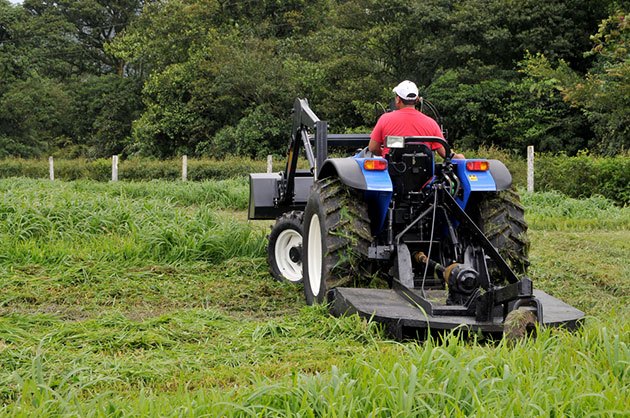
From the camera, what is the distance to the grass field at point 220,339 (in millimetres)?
3369

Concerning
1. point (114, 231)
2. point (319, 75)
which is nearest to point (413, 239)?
point (114, 231)

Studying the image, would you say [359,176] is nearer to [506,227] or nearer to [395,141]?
[395,141]

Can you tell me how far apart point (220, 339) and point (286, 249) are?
106 inches

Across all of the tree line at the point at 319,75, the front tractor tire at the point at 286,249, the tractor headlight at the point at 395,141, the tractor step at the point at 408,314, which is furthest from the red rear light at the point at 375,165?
the tree line at the point at 319,75

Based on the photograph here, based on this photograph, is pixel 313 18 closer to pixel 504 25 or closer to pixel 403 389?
pixel 504 25

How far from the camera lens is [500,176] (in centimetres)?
630

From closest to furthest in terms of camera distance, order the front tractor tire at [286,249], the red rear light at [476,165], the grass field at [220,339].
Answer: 1. the grass field at [220,339]
2. the red rear light at [476,165]
3. the front tractor tire at [286,249]

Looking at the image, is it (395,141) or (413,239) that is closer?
(395,141)

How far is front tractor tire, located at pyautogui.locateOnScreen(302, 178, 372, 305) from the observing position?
5723 mm

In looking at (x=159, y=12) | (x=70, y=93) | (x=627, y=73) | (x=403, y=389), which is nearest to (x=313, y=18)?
(x=159, y=12)

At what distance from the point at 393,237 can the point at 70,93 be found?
40156 mm

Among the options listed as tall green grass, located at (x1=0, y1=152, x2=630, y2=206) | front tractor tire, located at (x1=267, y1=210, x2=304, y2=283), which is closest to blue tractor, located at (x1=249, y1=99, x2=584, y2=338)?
front tractor tire, located at (x1=267, y1=210, x2=304, y2=283)

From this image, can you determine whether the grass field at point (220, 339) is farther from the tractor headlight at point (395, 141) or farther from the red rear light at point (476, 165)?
the red rear light at point (476, 165)

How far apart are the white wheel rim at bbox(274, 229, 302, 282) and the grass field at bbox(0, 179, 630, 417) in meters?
0.24
